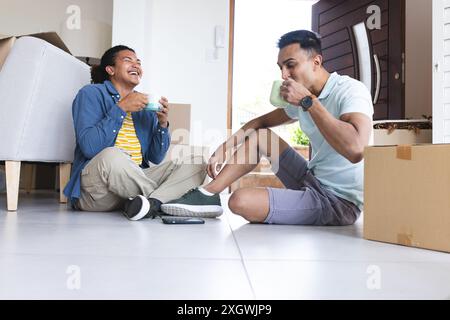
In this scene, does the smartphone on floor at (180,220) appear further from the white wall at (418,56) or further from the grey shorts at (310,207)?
the white wall at (418,56)

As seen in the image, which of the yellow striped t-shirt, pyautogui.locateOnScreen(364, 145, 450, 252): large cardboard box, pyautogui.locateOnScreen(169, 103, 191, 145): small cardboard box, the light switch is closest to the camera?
pyautogui.locateOnScreen(364, 145, 450, 252): large cardboard box

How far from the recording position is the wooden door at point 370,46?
319 cm

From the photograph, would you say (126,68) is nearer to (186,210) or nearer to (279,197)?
(186,210)

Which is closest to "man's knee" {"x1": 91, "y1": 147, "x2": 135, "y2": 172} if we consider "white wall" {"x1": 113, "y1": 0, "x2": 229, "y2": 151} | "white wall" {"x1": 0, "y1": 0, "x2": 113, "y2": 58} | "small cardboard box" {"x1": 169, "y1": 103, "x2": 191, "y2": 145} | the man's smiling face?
the man's smiling face

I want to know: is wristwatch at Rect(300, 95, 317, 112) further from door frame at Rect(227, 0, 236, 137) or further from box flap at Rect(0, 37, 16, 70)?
door frame at Rect(227, 0, 236, 137)

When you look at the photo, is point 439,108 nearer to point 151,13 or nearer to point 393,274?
point 393,274

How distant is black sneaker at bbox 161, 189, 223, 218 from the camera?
63.7 inches

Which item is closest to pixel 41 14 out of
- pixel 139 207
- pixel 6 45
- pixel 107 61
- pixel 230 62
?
pixel 230 62

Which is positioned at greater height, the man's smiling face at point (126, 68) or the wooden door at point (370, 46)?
the wooden door at point (370, 46)

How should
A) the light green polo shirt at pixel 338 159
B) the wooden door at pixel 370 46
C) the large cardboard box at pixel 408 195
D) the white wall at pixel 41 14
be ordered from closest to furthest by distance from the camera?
the large cardboard box at pixel 408 195 < the light green polo shirt at pixel 338 159 < the wooden door at pixel 370 46 < the white wall at pixel 41 14

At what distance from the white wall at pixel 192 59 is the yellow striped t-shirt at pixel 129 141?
177cm

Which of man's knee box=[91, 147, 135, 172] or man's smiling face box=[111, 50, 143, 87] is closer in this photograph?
man's knee box=[91, 147, 135, 172]

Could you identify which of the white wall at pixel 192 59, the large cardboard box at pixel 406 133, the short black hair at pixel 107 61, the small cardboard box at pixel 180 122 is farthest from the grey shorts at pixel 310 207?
the white wall at pixel 192 59

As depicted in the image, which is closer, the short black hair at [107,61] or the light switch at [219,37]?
the short black hair at [107,61]
